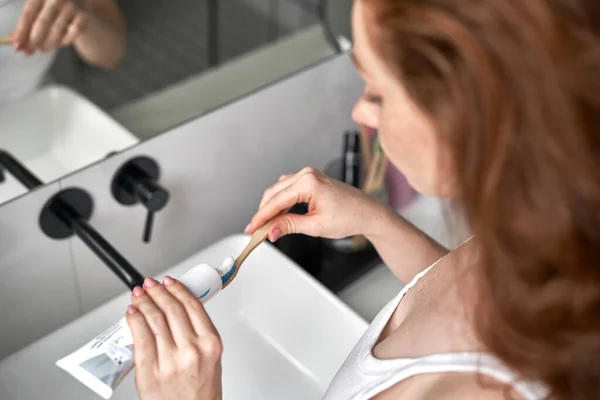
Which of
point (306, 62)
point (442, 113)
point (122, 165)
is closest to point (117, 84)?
point (122, 165)

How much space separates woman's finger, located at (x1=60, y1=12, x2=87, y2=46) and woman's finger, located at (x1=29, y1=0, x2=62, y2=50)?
0.02 metres

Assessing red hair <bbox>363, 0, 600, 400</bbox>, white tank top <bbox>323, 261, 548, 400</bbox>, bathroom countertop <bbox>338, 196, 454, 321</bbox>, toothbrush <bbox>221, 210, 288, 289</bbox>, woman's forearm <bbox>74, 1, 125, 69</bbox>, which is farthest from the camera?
bathroom countertop <bbox>338, 196, 454, 321</bbox>

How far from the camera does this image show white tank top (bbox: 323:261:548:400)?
1.70ft

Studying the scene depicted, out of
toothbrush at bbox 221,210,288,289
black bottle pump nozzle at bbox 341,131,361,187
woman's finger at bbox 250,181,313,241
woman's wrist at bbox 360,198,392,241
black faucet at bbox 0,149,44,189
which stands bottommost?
woman's wrist at bbox 360,198,392,241

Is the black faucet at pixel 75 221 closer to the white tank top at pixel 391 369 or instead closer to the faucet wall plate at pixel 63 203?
the faucet wall plate at pixel 63 203

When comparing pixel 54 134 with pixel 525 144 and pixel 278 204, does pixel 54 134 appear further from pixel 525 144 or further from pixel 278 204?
pixel 525 144

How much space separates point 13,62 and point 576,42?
2.04 ft

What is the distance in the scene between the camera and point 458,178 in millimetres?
440

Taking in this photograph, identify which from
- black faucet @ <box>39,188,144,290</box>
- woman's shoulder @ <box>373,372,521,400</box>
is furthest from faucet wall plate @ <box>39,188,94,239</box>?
woman's shoulder @ <box>373,372,521,400</box>

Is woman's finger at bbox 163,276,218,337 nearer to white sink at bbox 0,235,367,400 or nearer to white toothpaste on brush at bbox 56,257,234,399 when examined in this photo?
white toothpaste on brush at bbox 56,257,234,399

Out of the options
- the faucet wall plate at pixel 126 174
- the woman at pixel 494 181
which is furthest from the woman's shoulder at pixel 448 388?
the faucet wall plate at pixel 126 174

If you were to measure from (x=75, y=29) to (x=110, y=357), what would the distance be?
0.40 m

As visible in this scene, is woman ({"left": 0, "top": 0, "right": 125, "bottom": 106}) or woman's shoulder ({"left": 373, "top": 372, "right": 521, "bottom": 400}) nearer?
woman's shoulder ({"left": 373, "top": 372, "right": 521, "bottom": 400})

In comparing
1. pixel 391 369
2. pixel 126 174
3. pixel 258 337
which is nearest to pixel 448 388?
pixel 391 369
